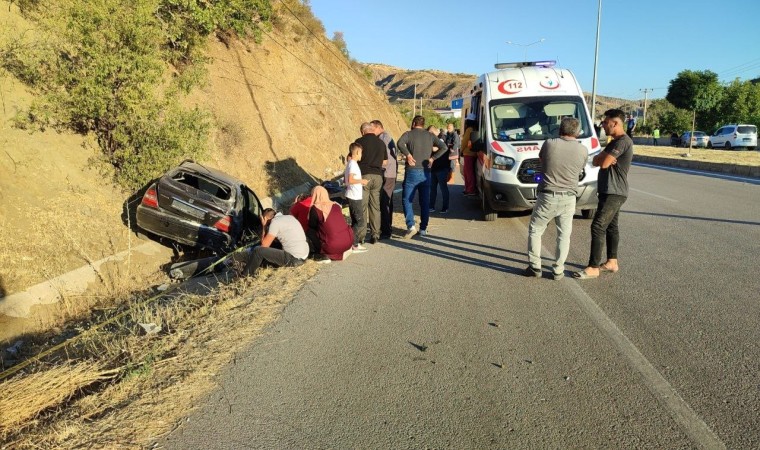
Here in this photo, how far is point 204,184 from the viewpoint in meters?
9.59

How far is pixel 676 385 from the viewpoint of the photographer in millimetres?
3588

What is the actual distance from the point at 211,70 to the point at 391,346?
15168 millimetres

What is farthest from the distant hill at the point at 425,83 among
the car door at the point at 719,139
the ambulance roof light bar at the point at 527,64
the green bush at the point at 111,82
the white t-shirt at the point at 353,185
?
the white t-shirt at the point at 353,185

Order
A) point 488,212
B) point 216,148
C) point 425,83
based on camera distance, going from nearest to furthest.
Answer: point 488,212
point 216,148
point 425,83

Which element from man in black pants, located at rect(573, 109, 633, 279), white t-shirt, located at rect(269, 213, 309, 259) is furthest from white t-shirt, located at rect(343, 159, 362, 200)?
man in black pants, located at rect(573, 109, 633, 279)

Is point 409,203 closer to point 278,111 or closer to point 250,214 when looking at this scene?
point 250,214

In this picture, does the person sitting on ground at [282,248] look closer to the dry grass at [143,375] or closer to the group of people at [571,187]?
the dry grass at [143,375]

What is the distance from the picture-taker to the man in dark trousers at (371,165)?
8.08m

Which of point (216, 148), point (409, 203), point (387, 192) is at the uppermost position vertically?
point (216, 148)

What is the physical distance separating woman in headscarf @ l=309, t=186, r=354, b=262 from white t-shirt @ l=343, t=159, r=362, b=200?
569 mm

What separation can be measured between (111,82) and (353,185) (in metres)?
4.46

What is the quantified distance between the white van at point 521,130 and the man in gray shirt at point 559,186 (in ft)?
10.1

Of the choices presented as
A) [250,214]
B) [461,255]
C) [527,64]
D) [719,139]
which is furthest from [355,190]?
[719,139]

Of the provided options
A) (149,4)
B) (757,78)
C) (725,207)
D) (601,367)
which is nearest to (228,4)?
(149,4)
